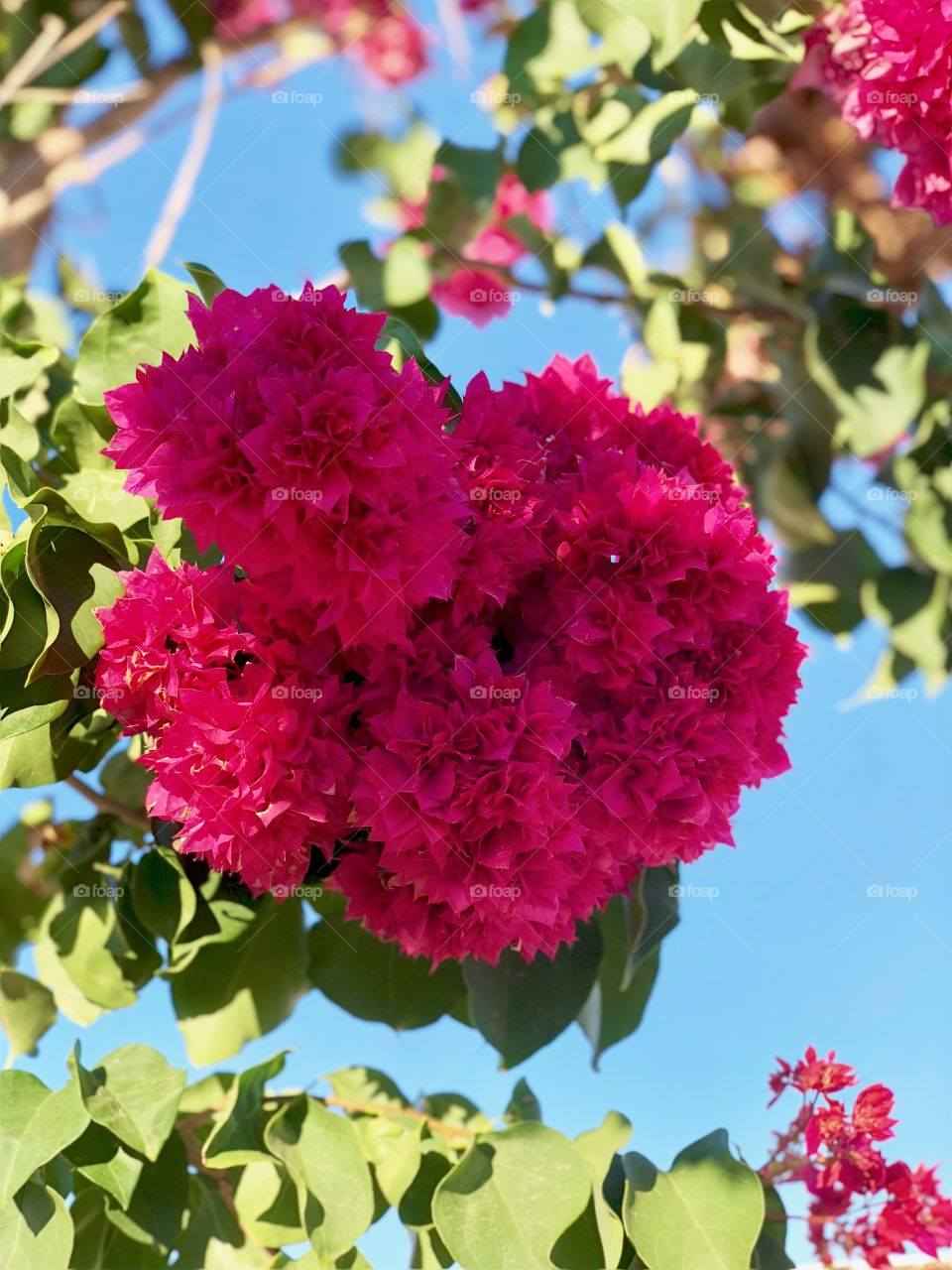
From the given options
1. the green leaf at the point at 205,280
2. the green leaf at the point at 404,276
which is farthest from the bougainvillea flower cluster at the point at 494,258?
the green leaf at the point at 205,280

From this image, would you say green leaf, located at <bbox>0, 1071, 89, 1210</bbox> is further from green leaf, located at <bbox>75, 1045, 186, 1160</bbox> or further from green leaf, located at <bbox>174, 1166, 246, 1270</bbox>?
green leaf, located at <bbox>174, 1166, 246, 1270</bbox>

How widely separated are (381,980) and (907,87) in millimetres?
810

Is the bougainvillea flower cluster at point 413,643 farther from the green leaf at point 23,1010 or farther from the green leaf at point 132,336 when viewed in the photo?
the green leaf at point 23,1010

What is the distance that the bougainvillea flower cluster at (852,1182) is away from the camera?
85cm

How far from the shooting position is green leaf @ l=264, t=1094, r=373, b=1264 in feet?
2.64

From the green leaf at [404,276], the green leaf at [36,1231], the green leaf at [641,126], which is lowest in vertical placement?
the green leaf at [36,1231]

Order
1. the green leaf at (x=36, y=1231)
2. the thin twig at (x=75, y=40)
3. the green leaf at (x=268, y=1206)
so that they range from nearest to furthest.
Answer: the green leaf at (x=36, y=1231)
the green leaf at (x=268, y=1206)
the thin twig at (x=75, y=40)

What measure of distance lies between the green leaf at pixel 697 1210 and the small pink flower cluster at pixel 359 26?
1599 millimetres

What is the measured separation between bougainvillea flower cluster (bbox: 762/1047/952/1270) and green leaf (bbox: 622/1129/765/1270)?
0.08 meters

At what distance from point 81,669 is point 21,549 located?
0.09 metres

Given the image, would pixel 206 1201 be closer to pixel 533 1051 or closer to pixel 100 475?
pixel 533 1051

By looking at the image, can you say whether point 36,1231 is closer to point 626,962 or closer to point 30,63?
point 626,962

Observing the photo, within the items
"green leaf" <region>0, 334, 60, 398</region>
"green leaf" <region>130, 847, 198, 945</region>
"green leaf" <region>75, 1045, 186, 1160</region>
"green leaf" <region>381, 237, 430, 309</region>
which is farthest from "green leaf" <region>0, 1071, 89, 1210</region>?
"green leaf" <region>381, 237, 430, 309</region>

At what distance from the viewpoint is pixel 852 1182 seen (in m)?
0.86
